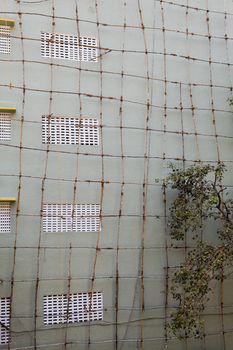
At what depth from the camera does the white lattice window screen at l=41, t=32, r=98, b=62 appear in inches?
180

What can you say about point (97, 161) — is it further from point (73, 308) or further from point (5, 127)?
point (73, 308)

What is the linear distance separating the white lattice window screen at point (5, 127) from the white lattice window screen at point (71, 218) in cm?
69

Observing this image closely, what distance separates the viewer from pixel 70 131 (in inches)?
178

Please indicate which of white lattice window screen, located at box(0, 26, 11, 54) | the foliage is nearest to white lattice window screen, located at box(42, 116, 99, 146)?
white lattice window screen, located at box(0, 26, 11, 54)

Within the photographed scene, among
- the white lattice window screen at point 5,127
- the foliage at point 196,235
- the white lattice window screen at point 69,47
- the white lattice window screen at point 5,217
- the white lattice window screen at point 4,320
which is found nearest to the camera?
the foliage at point 196,235

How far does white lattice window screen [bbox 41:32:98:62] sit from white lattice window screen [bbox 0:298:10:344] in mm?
2228

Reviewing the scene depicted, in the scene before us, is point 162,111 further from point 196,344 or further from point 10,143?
point 196,344

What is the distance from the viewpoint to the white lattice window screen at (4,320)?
4.11 meters

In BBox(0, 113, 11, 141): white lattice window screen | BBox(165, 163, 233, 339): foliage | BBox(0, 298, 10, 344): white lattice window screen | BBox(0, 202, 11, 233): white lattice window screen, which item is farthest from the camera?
BBox(0, 113, 11, 141): white lattice window screen

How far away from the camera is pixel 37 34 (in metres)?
4.56

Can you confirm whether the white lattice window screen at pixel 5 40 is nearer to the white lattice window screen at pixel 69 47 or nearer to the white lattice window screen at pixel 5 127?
the white lattice window screen at pixel 69 47

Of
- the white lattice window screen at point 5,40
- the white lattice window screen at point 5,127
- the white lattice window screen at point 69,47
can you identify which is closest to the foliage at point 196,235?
the white lattice window screen at point 69,47

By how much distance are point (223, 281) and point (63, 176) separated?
5.97 ft

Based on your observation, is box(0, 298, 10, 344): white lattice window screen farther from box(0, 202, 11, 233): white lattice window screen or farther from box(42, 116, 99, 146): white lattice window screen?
box(42, 116, 99, 146): white lattice window screen
